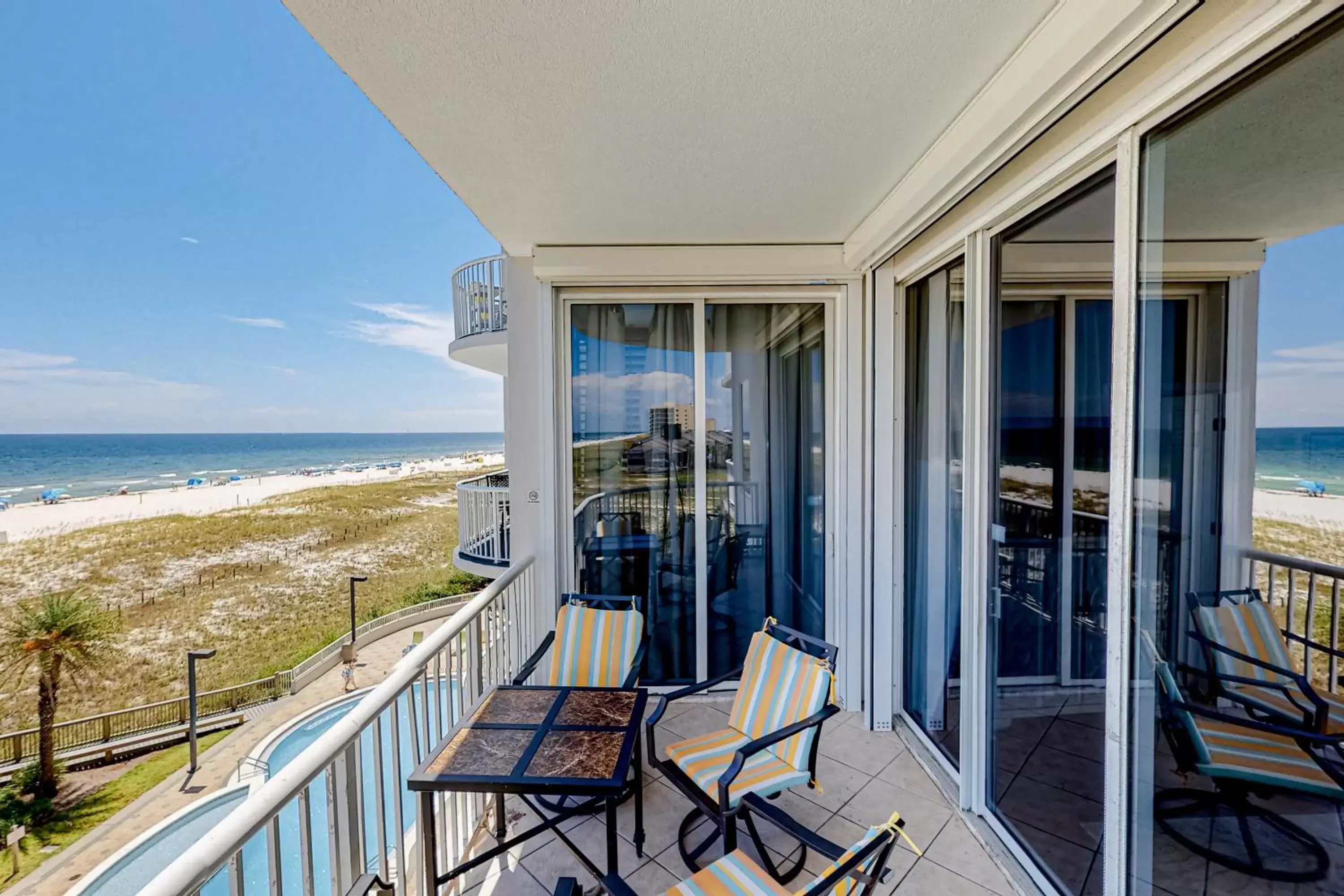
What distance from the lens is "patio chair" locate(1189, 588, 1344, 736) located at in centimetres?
110

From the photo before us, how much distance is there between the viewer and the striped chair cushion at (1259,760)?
1094mm

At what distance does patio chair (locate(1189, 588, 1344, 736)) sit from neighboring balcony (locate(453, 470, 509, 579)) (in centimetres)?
682

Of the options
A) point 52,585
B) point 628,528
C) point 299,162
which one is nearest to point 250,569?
point 52,585

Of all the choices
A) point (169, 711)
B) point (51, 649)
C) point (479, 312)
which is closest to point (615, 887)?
point (479, 312)

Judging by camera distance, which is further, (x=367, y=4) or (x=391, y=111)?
(x=391, y=111)

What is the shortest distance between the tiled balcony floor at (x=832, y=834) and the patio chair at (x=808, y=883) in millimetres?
113

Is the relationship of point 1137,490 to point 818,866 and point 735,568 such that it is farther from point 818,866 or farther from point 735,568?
point 735,568

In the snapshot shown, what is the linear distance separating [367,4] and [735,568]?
302 centimetres

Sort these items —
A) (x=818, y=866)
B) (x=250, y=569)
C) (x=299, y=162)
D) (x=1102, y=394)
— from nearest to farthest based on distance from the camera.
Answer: (x=1102, y=394) → (x=818, y=866) → (x=250, y=569) → (x=299, y=162)

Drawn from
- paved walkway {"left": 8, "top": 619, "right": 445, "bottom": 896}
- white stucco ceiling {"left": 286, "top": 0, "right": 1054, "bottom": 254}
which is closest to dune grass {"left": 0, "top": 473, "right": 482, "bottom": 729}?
paved walkway {"left": 8, "top": 619, "right": 445, "bottom": 896}

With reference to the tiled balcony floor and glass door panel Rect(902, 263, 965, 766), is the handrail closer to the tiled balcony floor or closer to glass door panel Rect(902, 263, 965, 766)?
the tiled balcony floor

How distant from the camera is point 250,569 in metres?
22.6

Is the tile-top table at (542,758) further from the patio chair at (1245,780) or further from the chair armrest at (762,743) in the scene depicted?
the patio chair at (1245,780)

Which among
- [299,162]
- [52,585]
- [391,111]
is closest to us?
[391,111]
